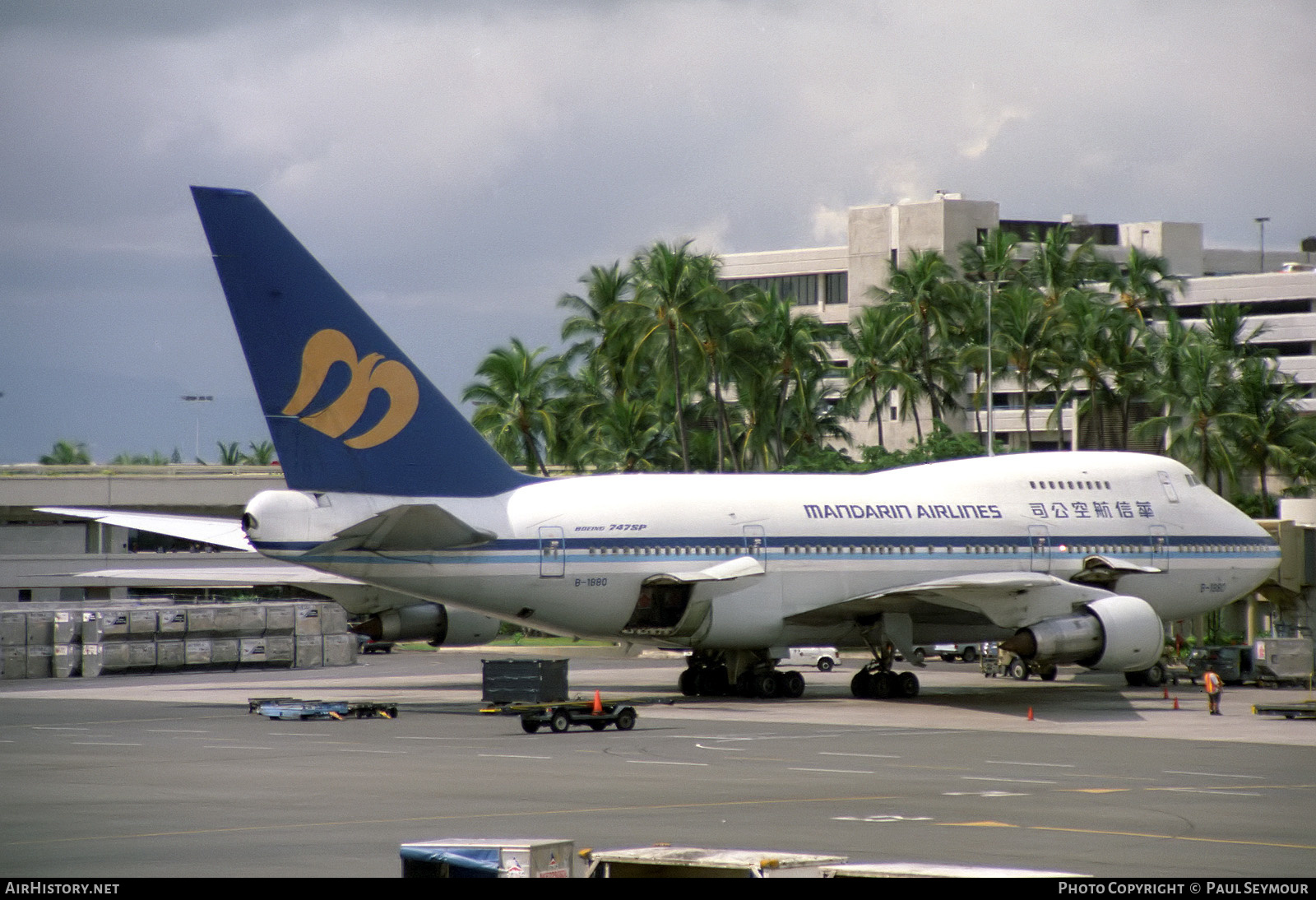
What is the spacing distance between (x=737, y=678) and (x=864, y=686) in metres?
3.11

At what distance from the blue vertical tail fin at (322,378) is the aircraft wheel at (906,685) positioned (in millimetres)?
→ 11690

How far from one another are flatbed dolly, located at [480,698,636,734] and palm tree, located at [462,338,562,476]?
59.1 metres

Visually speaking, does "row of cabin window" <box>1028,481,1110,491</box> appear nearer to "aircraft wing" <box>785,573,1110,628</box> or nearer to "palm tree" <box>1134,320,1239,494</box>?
"aircraft wing" <box>785,573,1110,628</box>

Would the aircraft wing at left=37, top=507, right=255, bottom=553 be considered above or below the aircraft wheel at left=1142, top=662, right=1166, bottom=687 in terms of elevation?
above

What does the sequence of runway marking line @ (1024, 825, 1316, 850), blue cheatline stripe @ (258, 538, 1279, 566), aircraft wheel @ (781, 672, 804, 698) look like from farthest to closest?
aircraft wheel @ (781, 672, 804, 698) → blue cheatline stripe @ (258, 538, 1279, 566) → runway marking line @ (1024, 825, 1316, 850)

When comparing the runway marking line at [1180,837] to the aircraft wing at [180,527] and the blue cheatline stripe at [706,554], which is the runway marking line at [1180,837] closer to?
the blue cheatline stripe at [706,554]

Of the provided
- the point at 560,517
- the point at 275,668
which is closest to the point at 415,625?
the point at 560,517

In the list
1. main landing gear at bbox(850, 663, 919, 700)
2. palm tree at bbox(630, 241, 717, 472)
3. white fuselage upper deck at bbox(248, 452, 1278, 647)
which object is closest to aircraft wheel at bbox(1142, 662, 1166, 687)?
white fuselage upper deck at bbox(248, 452, 1278, 647)

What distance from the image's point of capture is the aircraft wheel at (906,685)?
40.1 metres

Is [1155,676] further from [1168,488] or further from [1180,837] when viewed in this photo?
[1180,837]

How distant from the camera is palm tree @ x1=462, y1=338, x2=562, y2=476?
91.2 m

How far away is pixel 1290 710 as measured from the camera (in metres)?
34.6

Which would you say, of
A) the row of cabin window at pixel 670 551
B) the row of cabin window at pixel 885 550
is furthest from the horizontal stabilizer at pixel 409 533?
the row of cabin window at pixel 885 550
